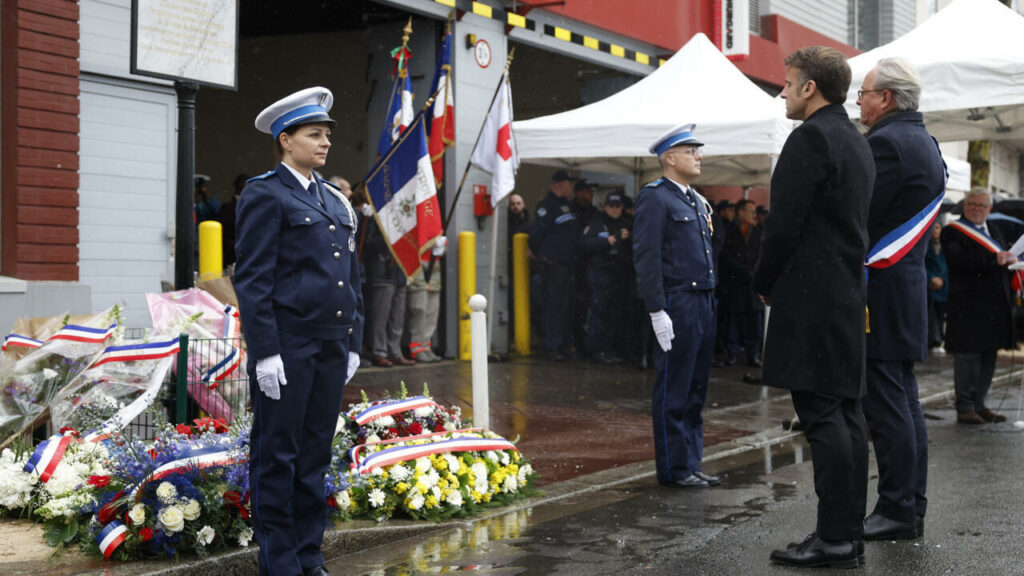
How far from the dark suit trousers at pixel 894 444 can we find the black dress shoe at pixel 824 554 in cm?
63

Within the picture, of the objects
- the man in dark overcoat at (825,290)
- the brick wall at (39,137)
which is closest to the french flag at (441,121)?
the brick wall at (39,137)

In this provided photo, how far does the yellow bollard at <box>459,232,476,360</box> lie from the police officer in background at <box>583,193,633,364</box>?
1.51m

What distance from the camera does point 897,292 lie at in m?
5.84

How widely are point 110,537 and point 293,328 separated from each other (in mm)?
1310

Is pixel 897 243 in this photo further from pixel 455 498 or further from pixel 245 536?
pixel 245 536

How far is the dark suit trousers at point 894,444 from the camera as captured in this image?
5641 mm

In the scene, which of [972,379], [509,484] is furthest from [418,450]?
[972,379]

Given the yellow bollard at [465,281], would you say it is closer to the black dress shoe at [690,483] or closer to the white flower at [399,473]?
the black dress shoe at [690,483]

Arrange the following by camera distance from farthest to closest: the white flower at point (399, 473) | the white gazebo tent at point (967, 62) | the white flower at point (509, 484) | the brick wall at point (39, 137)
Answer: the white gazebo tent at point (967, 62) < the brick wall at point (39, 137) < the white flower at point (509, 484) < the white flower at point (399, 473)

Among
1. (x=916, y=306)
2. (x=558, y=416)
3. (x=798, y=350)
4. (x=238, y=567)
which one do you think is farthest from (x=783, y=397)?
(x=238, y=567)

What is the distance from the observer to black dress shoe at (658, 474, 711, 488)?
7.08 meters

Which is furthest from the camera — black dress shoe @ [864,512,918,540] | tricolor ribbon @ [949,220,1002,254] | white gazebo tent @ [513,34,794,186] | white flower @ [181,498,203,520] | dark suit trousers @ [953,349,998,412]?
white gazebo tent @ [513,34,794,186]

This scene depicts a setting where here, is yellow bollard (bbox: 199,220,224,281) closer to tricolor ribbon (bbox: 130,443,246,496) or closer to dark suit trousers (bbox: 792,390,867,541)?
tricolor ribbon (bbox: 130,443,246,496)

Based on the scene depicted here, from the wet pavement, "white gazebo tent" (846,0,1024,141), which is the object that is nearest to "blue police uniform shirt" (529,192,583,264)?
"white gazebo tent" (846,0,1024,141)
